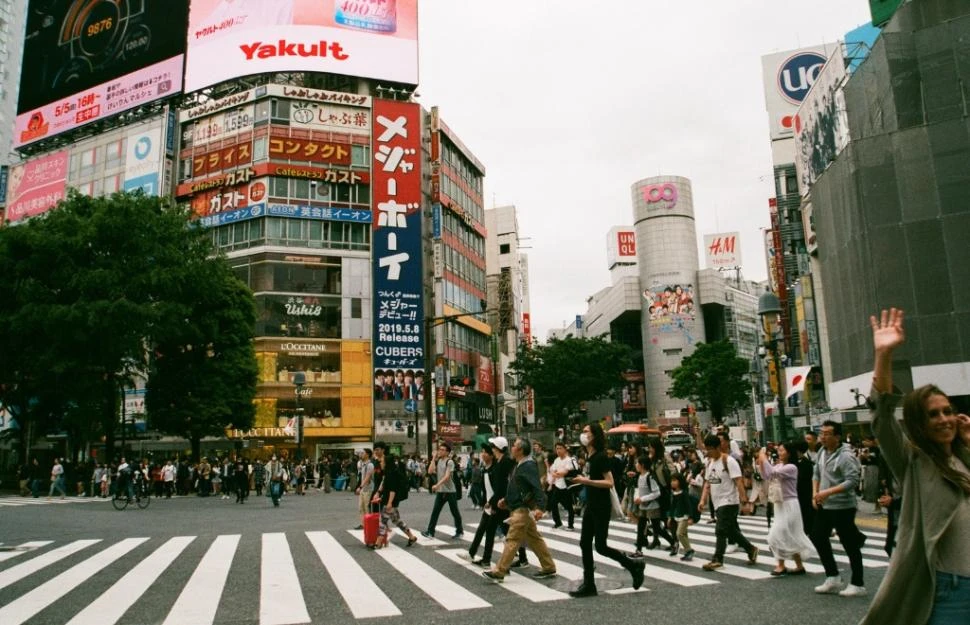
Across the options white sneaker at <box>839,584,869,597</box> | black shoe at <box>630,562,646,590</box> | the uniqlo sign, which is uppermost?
the uniqlo sign

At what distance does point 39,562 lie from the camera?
1056cm

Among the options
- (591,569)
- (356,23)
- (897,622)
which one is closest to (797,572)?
(591,569)

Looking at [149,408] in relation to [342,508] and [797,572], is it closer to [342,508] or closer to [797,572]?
[342,508]

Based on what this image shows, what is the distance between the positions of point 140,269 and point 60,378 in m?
5.42

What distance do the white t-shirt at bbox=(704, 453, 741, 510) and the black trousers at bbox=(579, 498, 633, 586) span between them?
213 cm

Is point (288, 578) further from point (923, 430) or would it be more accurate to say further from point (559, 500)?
point (559, 500)

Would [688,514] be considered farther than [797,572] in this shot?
Yes

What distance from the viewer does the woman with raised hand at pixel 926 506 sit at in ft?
9.62

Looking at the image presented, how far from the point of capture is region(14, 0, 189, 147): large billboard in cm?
5009

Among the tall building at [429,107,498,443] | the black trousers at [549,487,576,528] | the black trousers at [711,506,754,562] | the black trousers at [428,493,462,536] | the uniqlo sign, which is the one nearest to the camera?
the black trousers at [711,506,754,562]

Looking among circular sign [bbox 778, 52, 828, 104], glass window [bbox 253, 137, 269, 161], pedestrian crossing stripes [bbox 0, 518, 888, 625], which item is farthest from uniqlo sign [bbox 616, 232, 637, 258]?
pedestrian crossing stripes [bbox 0, 518, 888, 625]

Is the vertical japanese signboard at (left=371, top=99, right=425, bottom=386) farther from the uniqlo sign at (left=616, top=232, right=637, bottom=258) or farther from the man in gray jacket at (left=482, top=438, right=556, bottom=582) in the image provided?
the uniqlo sign at (left=616, top=232, right=637, bottom=258)

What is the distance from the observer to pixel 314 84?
50875 millimetres

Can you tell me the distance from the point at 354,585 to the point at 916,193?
78.7 ft
